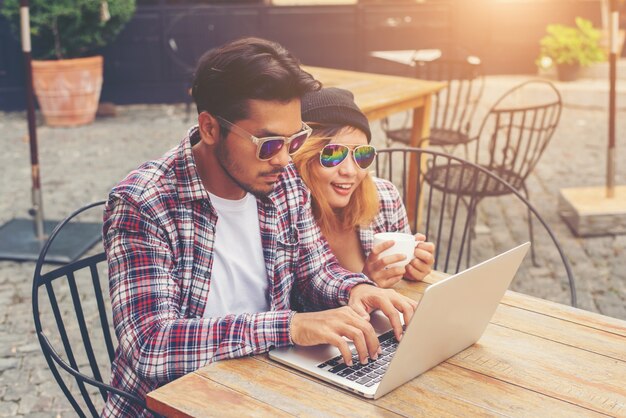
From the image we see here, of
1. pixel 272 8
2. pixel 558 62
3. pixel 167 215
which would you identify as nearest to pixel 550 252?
pixel 167 215

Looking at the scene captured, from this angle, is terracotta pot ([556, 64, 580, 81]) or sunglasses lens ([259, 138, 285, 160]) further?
terracotta pot ([556, 64, 580, 81])

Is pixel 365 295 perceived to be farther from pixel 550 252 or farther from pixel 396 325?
pixel 550 252

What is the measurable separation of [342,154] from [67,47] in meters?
7.32

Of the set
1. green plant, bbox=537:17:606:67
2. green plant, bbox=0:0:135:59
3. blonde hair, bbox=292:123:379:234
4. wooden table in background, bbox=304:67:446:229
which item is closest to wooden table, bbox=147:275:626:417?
blonde hair, bbox=292:123:379:234

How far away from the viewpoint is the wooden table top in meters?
5.14

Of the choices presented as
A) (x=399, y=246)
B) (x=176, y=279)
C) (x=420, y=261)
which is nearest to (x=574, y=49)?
(x=420, y=261)

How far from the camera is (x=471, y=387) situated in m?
1.89

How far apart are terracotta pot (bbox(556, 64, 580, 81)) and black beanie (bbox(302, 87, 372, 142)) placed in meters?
8.35

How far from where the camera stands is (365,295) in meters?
2.21

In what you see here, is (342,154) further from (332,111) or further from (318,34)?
(318,34)

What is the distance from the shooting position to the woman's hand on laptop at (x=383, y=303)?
82.4 inches

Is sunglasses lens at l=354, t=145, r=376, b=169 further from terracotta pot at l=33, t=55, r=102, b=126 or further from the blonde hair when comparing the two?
terracotta pot at l=33, t=55, r=102, b=126

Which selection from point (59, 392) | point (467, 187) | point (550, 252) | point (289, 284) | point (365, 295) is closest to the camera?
point (365, 295)

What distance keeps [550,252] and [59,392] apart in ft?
10.7
